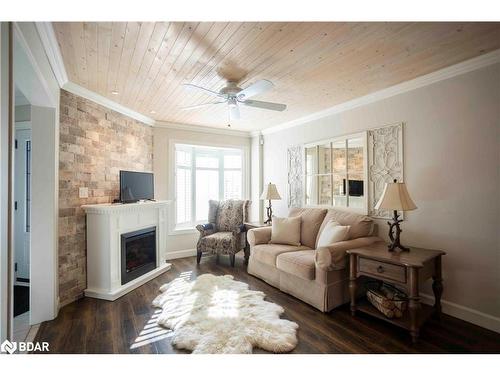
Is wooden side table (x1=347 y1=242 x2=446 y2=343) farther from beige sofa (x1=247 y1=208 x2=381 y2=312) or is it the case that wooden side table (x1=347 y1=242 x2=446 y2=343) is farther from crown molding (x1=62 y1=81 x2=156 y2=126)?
crown molding (x1=62 y1=81 x2=156 y2=126)

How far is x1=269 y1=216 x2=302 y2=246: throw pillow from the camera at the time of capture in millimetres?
3295

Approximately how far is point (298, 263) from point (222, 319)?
959 mm

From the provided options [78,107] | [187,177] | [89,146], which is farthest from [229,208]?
[78,107]

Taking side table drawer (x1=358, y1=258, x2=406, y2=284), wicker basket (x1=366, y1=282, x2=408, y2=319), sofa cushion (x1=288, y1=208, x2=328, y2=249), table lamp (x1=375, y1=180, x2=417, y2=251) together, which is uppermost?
table lamp (x1=375, y1=180, x2=417, y2=251)

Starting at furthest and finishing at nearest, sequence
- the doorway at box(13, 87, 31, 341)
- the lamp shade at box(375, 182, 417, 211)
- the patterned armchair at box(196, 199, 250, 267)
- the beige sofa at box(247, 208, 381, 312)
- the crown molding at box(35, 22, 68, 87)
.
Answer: the patterned armchair at box(196, 199, 250, 267)
the doorway at box(13, 87, 31, 341)
the beige sofa at box(247, 208, 381, 312)
the lamp shade at box(375, 182, 417, 211)
the crown molding at box(35, 22, 68, 87)

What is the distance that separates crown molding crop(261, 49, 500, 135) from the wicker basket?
2135mm

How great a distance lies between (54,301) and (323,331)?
8.33ft

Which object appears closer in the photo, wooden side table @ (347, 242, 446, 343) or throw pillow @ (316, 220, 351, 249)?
wooden side table @ (347, 242, 446, 343)

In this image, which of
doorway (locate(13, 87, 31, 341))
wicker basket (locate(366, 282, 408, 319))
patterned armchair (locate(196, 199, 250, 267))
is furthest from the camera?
patterned armchair (locate(196, 199, 250, 267))

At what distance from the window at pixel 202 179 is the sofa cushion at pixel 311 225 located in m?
1.96

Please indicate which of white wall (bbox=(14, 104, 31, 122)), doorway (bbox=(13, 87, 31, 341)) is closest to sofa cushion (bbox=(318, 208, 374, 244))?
doorway (bbox=(13, 87, 31, 341))

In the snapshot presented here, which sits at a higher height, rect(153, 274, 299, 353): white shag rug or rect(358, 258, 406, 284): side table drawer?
rect(358, 258, 406, 284): side table drawer

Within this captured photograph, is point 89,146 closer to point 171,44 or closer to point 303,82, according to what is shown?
point 171,44
